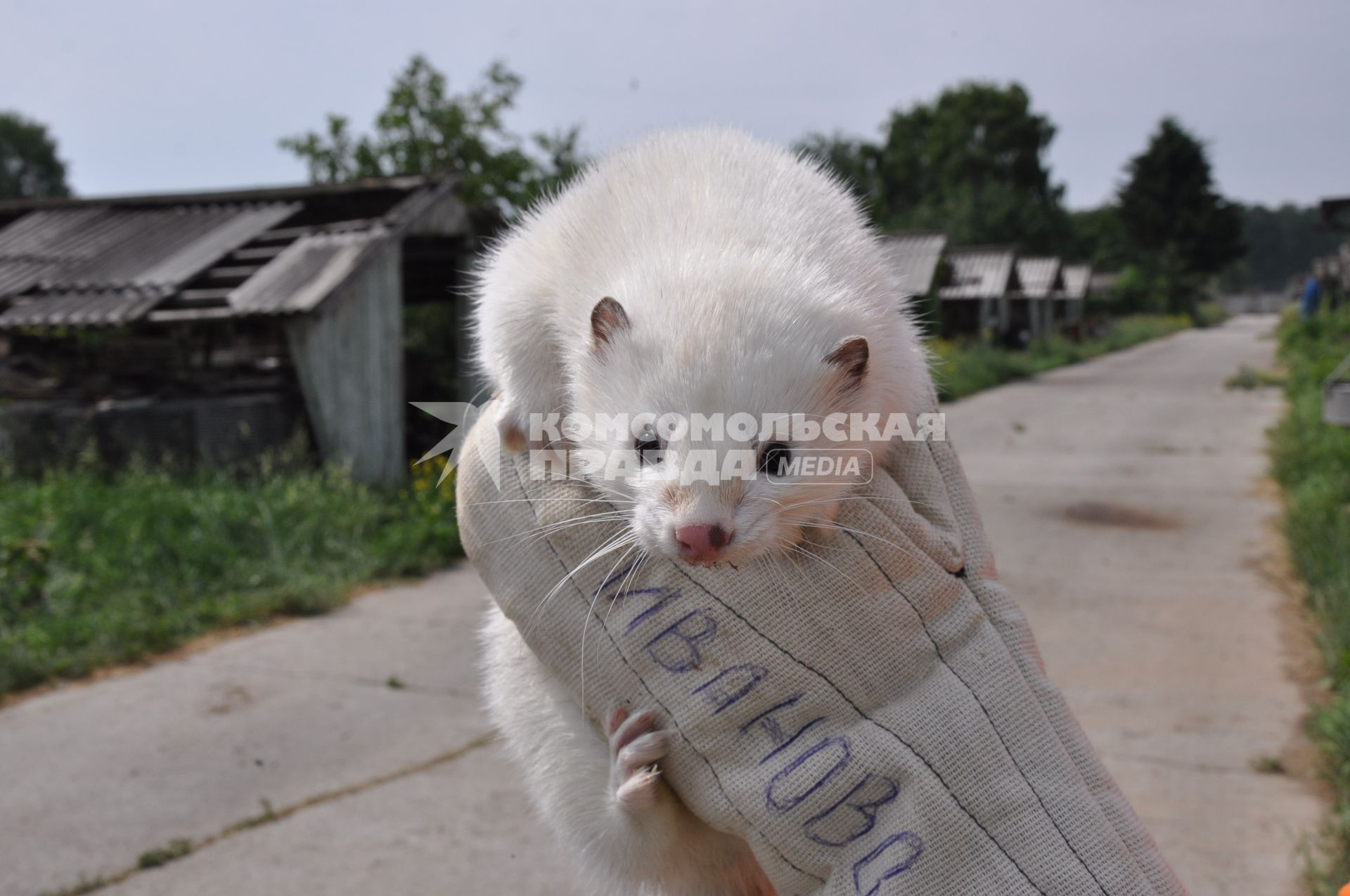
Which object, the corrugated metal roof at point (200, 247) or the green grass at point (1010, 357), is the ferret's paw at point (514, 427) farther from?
the green grass at point (1010, 357)

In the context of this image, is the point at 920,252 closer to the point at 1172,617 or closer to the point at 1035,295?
the point at 1035,295

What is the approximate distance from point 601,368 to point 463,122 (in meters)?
10.9

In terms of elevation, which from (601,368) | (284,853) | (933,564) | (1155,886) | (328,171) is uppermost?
(328,171)

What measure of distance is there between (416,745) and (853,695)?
306cm

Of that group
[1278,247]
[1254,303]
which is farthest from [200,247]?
[1278,247]

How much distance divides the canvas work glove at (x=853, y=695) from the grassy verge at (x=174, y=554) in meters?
4.11

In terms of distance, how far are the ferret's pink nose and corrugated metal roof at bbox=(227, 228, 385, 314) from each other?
666 cm

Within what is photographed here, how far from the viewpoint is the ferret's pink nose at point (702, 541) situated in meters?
1.57

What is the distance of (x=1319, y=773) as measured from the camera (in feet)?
12.6

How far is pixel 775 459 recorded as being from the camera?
170 cm

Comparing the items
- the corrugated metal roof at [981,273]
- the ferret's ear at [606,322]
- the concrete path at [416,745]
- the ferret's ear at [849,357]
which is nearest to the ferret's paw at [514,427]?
the ferret's ear at [606,322]

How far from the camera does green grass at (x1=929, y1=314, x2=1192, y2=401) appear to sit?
63.4 ft

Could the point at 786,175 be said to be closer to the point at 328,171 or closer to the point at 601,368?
the point at 601,368

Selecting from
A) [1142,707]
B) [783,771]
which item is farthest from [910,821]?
[1142,707]
